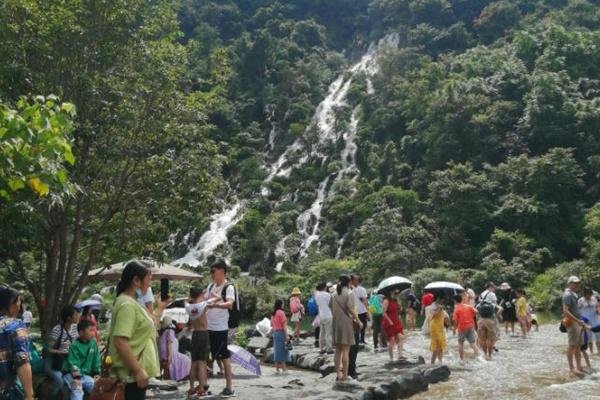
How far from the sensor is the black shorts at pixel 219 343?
24.0ft

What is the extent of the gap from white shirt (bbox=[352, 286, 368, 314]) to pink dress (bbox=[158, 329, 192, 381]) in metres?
3.20

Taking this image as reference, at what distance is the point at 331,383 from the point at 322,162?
1540 inches

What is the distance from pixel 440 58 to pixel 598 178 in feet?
76.0

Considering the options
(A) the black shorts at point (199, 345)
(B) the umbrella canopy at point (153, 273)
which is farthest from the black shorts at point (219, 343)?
(B) the umbrella canopy at point (153, 273)

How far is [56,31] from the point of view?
9.43 m

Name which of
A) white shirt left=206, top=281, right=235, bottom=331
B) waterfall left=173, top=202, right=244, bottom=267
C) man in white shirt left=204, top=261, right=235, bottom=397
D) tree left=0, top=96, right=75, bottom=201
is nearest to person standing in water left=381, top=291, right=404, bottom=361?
man in white shirt left=204, top=261, right=235, bottom=397

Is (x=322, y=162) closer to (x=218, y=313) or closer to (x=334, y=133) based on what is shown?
(x=334, y=133)

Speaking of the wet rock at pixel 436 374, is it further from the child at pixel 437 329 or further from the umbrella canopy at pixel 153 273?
the umbrella canopy at pixel 153 273

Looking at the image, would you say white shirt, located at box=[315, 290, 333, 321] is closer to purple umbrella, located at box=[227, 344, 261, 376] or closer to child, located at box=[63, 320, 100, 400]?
purple umbrella, located at box=[227, 344, 261, 376]

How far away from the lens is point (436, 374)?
9250 millimetres

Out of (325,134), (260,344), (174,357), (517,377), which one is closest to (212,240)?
(325,134)

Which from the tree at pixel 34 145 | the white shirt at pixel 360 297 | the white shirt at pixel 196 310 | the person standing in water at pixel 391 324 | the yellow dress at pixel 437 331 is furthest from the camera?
the white shirt at pixel 360 297

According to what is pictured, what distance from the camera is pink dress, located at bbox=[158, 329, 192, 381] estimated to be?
8992mm

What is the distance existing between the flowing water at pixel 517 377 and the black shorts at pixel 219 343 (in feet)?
9.09
